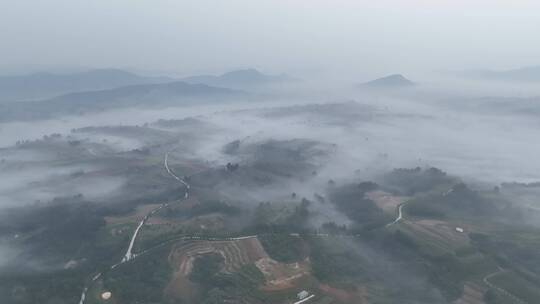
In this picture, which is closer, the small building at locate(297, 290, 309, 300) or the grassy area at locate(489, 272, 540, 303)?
the small building at locate(297, 290, 309, 300)

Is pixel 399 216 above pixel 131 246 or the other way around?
above

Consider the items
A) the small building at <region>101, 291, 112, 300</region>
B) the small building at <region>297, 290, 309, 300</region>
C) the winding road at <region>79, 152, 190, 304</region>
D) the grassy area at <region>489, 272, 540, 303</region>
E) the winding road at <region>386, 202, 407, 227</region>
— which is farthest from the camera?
the winding road at <region>386, 202, 407, 227</region>

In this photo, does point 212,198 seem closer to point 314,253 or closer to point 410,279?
point 314,253

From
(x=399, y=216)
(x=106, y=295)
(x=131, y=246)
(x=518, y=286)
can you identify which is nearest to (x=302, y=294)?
(x=106, y=295)

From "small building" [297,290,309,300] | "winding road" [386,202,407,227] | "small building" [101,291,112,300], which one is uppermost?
"winding road" [386,202,407,227]

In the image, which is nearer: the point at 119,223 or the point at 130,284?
the point at 130,284

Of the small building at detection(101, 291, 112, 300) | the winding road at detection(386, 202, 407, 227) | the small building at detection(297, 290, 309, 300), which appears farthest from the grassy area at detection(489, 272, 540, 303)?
the small building at detection(101, 291, 112, 300)

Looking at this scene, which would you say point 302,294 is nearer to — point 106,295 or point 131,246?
point 106,295

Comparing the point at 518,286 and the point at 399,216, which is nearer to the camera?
the point at 518,286

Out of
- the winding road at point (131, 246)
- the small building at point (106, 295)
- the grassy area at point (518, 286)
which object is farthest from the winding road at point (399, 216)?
the small building at point (106, 295)

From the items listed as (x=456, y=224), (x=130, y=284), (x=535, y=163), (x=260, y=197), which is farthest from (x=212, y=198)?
(x=535, y=163)

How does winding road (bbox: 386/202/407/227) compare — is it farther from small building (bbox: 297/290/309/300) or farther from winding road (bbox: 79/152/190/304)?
winding road (bbox: 79/152/190/304)
